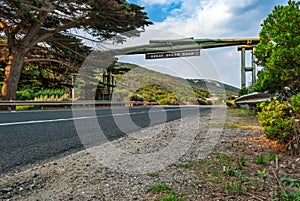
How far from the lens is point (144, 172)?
2221 millimetres

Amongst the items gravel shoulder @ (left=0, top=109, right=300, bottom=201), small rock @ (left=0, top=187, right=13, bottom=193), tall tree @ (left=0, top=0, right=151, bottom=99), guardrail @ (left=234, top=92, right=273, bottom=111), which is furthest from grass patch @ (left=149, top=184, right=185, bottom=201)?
tall tree @ (left=0, top=0, right=151, bottom=99)

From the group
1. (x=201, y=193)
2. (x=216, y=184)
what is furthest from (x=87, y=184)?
(x=216, y=184)

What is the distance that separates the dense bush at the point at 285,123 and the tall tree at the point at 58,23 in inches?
383

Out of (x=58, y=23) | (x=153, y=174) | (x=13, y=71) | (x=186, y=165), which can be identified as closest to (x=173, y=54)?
(x=58, y=23)

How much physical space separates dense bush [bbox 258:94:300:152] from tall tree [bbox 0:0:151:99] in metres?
9.73

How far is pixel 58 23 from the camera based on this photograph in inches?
524

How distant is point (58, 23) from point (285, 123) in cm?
1318

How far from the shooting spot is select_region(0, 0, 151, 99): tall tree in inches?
443

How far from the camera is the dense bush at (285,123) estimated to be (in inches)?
115

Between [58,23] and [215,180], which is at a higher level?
[58,23]

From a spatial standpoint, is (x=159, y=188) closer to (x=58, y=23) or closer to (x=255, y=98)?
(x=255, y=98)

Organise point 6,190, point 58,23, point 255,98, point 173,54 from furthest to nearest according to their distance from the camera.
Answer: point 173,54 < point 58,23 < point 255,98 < point 6,190

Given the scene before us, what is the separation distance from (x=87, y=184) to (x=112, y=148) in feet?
4.52

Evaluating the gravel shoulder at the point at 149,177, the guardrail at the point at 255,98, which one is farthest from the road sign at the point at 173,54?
the gravel shoulder at the point at 149,177
